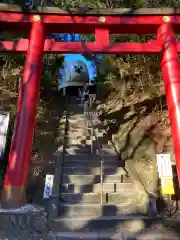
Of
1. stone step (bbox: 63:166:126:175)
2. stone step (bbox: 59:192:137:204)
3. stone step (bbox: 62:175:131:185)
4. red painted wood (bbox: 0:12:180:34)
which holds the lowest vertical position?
stone step (bbox: 59:192:137:204)

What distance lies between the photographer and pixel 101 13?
25.5 feet

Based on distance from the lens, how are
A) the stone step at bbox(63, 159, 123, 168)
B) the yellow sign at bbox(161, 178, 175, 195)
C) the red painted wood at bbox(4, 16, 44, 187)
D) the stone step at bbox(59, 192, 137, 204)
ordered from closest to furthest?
1. the red painted wood at bbox(4, 16, 44, 187)
2. the yellow sign at bbox(161, 178, 175, 195)
3. the stone step at bbox(59, 192, 137, 204)
4. the stone step at bbox(63, 159, 123, 168)

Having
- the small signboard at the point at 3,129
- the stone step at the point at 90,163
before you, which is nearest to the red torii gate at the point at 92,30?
the small signboard at the point at 3,129

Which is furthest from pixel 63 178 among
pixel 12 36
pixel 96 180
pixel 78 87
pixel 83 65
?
pixel 83 65

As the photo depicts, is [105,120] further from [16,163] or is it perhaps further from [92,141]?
[16,163]

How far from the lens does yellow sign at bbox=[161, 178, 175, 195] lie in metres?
6.15

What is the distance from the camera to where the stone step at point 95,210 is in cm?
670

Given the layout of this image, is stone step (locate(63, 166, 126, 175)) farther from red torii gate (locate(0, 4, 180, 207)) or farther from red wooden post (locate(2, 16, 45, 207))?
red torii gate (locate(0, 4, 180, 207))

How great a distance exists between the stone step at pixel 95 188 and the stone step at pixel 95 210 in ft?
2.70

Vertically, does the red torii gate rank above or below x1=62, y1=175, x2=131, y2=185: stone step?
above

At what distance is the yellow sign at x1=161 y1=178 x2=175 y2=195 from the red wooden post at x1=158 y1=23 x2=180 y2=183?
1.55 feet

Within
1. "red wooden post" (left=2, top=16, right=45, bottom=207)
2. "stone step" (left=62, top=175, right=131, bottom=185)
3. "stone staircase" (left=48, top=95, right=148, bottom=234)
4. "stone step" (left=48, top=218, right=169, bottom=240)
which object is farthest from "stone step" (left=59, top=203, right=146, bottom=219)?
"red wooden post" (left=2, top=16, right=45, bottom=207)

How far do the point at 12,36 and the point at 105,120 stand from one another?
491 centimetres

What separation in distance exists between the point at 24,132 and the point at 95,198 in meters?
2.66
